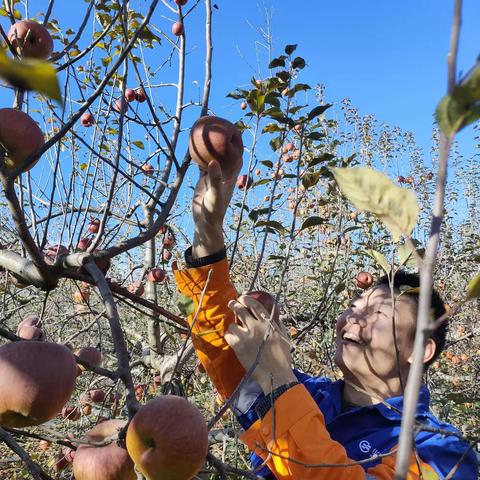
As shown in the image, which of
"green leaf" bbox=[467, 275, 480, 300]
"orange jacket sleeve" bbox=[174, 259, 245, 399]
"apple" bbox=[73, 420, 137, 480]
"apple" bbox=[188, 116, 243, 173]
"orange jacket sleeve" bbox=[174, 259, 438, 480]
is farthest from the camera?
"orange jacket sleeve" bbox=[174, 259, 245, 399]

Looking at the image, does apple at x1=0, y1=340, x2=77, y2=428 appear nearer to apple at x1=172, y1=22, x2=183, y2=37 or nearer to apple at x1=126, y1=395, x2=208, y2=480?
apple at x1=126, y1=395, x2=208, y2=480

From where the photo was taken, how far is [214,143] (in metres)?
1.40

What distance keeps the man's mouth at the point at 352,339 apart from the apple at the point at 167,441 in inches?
37.8

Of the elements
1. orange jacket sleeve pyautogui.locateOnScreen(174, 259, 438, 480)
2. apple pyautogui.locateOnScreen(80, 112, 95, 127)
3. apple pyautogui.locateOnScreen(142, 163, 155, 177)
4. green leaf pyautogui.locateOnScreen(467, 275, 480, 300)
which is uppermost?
apple pyautogui.locateOnScreen(80, 112, 95, 127)

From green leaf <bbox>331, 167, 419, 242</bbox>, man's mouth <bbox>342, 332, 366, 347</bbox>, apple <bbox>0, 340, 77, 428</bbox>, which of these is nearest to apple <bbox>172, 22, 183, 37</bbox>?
man's mouth <bbox>342, 332, 366, 347</bbox>

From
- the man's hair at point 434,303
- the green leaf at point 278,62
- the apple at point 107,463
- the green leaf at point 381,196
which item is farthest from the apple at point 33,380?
the green leaf at point 278,62

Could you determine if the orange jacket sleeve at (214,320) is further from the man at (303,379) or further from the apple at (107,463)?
the apple at (107,463)

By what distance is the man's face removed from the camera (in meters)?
1.62

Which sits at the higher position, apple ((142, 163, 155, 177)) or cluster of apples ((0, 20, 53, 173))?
apple ((142, 163, 155, 177))

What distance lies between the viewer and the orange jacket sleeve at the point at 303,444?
1114mm

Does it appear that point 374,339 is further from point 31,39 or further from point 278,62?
point 31,39

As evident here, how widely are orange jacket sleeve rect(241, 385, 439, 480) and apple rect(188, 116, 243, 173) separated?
659 mm

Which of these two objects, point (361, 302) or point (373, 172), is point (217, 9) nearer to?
point (361, 302)

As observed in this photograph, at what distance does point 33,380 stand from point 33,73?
0.66m
